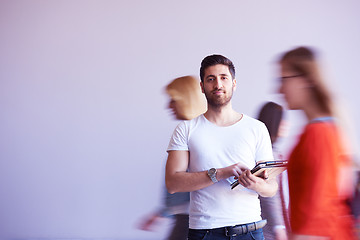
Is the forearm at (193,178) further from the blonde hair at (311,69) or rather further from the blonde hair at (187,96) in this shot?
the blonde hair at (187,96)

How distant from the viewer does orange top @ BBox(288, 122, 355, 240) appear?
35.1 inches

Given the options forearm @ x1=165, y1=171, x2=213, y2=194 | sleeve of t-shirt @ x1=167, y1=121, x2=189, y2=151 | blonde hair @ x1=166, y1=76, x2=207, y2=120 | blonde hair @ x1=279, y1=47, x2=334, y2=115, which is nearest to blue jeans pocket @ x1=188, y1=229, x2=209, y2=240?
forearm @ x1=165, y1=171, x2=213, y2=194

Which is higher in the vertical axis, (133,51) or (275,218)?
(133,51)

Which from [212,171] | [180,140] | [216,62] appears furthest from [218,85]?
[212,171]

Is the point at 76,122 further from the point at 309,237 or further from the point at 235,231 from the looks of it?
the point at 309,237

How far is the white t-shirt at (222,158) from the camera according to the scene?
1.75 m

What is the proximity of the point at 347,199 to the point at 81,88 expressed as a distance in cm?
282

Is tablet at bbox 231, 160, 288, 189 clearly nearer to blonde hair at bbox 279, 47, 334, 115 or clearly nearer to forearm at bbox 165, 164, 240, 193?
forearm at bbox 165, 164, 240, 193

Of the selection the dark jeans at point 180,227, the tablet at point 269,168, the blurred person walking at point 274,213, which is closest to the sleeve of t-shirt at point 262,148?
the tablet at point 269,168

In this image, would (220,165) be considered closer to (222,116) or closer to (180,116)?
(222,116)

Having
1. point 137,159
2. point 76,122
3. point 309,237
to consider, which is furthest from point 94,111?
point 309,237

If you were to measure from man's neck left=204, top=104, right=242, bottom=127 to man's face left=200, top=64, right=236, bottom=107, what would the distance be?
3 cm

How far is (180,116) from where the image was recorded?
2852 millimetres

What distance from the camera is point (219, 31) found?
313cm
